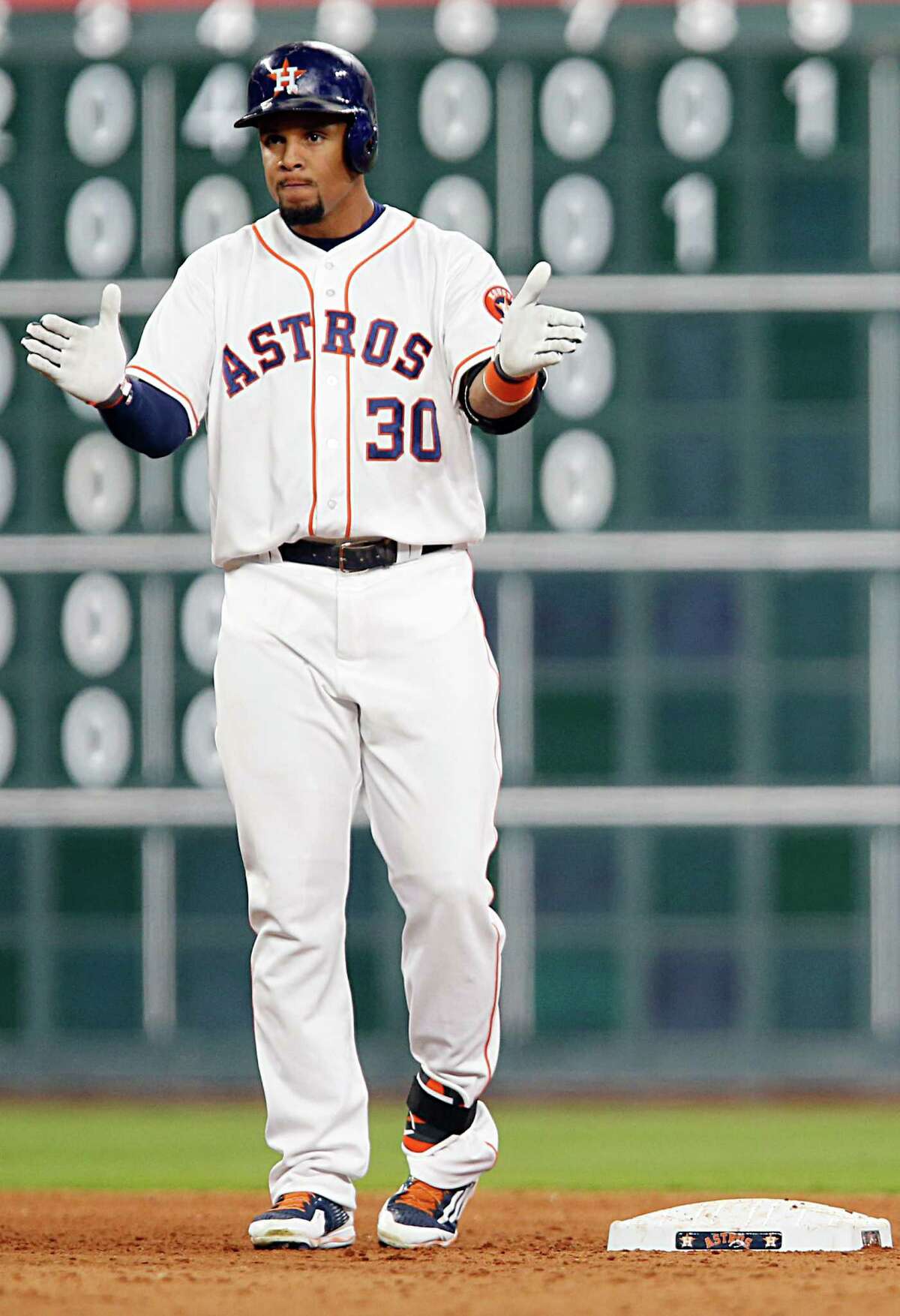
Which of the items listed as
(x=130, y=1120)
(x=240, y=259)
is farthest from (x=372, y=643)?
(x=130, y=1120)

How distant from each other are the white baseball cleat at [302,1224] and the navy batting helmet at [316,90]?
5.54ft

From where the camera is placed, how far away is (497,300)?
4.01m

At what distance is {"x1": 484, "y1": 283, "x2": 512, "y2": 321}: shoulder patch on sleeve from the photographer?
13.0 feet

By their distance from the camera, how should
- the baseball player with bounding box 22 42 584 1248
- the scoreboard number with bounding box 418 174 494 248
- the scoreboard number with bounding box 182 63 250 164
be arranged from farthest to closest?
the scoreboard number with bounding box 182 63 250 164
the scoreboard number with bounding box 418 174 494 248
the baseball player with bounding box 22 42 584 1248

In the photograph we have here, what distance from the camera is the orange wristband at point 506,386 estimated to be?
3.80 m

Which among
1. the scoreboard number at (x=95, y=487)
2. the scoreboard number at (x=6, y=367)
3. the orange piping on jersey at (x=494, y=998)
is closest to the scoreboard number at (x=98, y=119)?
the scoreboard number at (x=6, y=367)

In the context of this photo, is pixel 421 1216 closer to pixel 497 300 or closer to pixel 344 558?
pixel 344 558

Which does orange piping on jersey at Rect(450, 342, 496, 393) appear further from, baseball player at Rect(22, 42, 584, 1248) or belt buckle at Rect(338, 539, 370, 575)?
belt buckle at Rect(338, 539, 370, 575)

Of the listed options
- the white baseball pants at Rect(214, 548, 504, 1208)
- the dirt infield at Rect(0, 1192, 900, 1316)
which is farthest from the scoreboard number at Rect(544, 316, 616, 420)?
the white baseball pants at Rect(214, 548, 504, 1208)

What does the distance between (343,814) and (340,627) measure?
1.04 ft

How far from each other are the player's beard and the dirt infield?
5.50ft

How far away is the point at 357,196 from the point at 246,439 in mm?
468

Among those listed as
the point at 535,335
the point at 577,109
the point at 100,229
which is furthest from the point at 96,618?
the point at 535,335

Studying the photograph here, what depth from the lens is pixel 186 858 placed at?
9336 mm
